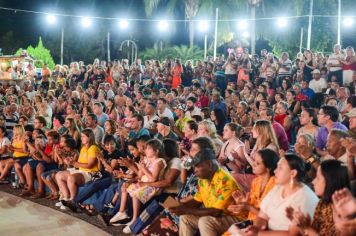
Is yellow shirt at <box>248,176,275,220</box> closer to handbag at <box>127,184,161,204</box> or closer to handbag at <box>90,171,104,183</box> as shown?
handbag at <box>127,184,161,204</box>

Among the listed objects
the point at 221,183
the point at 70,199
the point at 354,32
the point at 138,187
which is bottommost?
the point at 70,199

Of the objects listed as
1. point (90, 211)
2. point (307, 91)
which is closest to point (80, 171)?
point (90, 211)

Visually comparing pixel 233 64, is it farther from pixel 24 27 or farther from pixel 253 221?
pixel 24 27

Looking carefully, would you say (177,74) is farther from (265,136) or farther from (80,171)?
(265,136)

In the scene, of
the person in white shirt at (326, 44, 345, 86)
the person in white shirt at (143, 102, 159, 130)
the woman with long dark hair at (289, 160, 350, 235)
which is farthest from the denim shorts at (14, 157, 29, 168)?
the person in white shirt at (326, 44, 345, 86)

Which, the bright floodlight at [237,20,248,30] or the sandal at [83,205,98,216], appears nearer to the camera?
the sandal at [83,205,98,216]

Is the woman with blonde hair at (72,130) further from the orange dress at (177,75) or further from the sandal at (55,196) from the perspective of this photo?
the orange dress at (177,75)

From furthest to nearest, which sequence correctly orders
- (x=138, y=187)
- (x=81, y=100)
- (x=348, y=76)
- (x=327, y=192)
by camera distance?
(x=81, y=100) → (x=348, y=76) → (x=138, y=187) → (x=327, y=192)

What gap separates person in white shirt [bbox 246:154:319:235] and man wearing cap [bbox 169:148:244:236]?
55cm

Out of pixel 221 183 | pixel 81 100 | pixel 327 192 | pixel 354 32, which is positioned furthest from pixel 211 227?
pixel 354 32

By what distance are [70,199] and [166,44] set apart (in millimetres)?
28342

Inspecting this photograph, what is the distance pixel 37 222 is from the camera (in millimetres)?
6820

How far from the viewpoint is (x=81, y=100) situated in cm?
1373

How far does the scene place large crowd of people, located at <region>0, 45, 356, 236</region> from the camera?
13.6 ft
